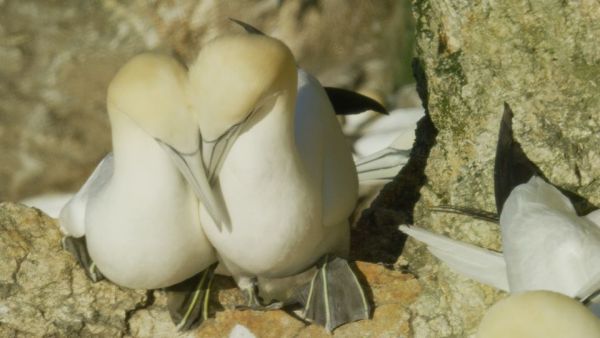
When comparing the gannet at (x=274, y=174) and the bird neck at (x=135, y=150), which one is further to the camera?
the bird neck at (x=135, y=150)

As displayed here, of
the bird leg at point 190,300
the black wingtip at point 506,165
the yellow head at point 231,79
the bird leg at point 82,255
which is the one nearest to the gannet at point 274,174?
the yellow head at point 231,79

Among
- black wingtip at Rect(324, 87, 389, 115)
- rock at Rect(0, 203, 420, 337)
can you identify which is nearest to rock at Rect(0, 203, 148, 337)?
rock at Rect(0, 203, 420, 337)

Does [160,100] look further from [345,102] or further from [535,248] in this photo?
[345,102]

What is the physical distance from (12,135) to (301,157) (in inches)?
109

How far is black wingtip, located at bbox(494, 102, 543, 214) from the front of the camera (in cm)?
342

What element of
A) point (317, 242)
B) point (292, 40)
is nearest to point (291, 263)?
point (317, 242)

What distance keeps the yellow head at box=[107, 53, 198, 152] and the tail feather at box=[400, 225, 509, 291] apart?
2.30ft

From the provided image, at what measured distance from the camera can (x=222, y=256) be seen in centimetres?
365

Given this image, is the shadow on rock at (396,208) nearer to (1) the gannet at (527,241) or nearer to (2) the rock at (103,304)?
(2) the rock at (103,304)

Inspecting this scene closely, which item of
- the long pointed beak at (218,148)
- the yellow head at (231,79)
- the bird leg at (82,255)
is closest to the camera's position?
the yellow head at (231,79)

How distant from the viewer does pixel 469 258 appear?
3441mm

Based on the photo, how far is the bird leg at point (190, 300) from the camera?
363 cm

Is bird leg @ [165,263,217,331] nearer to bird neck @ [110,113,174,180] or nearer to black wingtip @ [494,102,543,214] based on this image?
Result: bird neck @ [110,113,174,180]

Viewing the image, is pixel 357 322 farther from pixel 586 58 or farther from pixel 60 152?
pixel 60 152
